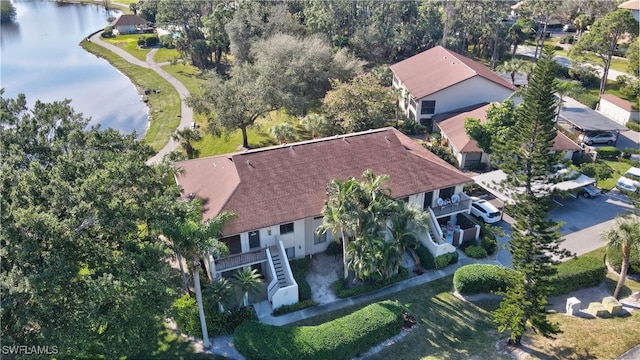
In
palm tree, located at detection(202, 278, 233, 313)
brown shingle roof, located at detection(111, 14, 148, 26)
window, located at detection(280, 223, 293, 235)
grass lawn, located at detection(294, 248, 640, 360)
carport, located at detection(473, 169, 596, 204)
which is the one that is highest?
brown shingle roof, located at detection(111, 14, 148, 26)

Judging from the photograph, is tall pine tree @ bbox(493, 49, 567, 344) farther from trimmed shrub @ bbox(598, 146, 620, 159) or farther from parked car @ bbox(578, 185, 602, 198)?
trimmed shrub @ bbox(598, 146, 620, 159)

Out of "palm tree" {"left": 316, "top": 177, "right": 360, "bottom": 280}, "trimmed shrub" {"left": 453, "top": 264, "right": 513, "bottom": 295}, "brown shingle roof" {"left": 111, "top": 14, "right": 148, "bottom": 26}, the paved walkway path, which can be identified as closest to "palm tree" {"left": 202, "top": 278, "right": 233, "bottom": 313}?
"palm tree" {"left": 316, "top": 177, "right": 360, "bottom": 280}

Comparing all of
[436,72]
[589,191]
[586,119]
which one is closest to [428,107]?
[436,72]

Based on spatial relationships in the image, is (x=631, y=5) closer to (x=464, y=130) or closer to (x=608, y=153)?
(x=608, y=153)

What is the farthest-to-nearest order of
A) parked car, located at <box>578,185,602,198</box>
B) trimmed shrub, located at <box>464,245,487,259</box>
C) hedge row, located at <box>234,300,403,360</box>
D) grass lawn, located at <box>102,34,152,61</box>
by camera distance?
grass lawn, located at <box>102,34,152,61</box>
parked car, located at <box>578,185,602,198</box>
trimmed shrub, located at <box>464,245,487,259</box>
hedge row, located at <box>234,300,403,360</box>

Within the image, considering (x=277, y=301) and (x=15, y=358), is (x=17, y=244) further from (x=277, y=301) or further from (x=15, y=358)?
(x=277, y=301)

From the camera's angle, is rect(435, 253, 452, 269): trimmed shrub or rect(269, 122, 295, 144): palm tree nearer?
rect(435, 253, 452, 269): trimmed shrub

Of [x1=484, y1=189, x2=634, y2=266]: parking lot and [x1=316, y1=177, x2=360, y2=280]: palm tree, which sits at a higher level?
[x1=316, y1=177, x2=360, y2=280]: palm tree
